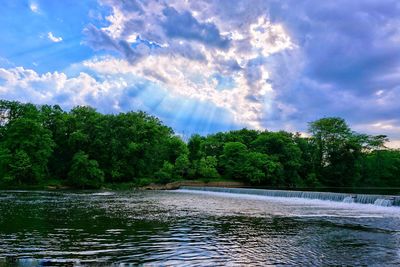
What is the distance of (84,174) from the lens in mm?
78875

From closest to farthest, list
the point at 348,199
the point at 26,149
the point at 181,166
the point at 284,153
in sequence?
1. the point at 348,199
2. the point at 26,149
3. the point at 181,166
4. the point at 284,153

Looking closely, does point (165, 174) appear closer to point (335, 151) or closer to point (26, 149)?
point (26, 149)

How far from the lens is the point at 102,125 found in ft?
301

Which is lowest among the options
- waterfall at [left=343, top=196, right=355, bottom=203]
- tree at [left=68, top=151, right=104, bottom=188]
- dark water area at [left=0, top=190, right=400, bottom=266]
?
dark water area at [left=0, top=190, right=400, bottom=266]

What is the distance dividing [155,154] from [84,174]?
2037 centimetres

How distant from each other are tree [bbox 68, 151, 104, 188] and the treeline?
0.20 meters

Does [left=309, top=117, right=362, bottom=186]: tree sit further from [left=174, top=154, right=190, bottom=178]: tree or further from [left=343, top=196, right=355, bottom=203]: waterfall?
[left=343, top=196, right=355, bottom=203]: waterfall

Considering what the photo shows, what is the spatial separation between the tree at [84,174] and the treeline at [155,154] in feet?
0.66

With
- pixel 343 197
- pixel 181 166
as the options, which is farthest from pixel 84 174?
pixel 343 197

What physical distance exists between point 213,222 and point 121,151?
7029 cm

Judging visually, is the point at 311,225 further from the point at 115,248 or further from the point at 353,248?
the point at 115,248

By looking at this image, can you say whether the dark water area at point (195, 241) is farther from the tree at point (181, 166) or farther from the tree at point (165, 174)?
the tree at point (181, 166)

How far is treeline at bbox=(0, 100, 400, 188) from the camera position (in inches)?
3091

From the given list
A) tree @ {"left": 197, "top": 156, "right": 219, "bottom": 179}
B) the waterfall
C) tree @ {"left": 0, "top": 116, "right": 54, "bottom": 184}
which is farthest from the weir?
tree @ {"left": 0, "top": 116, "right": 54, "bottom": 184}
